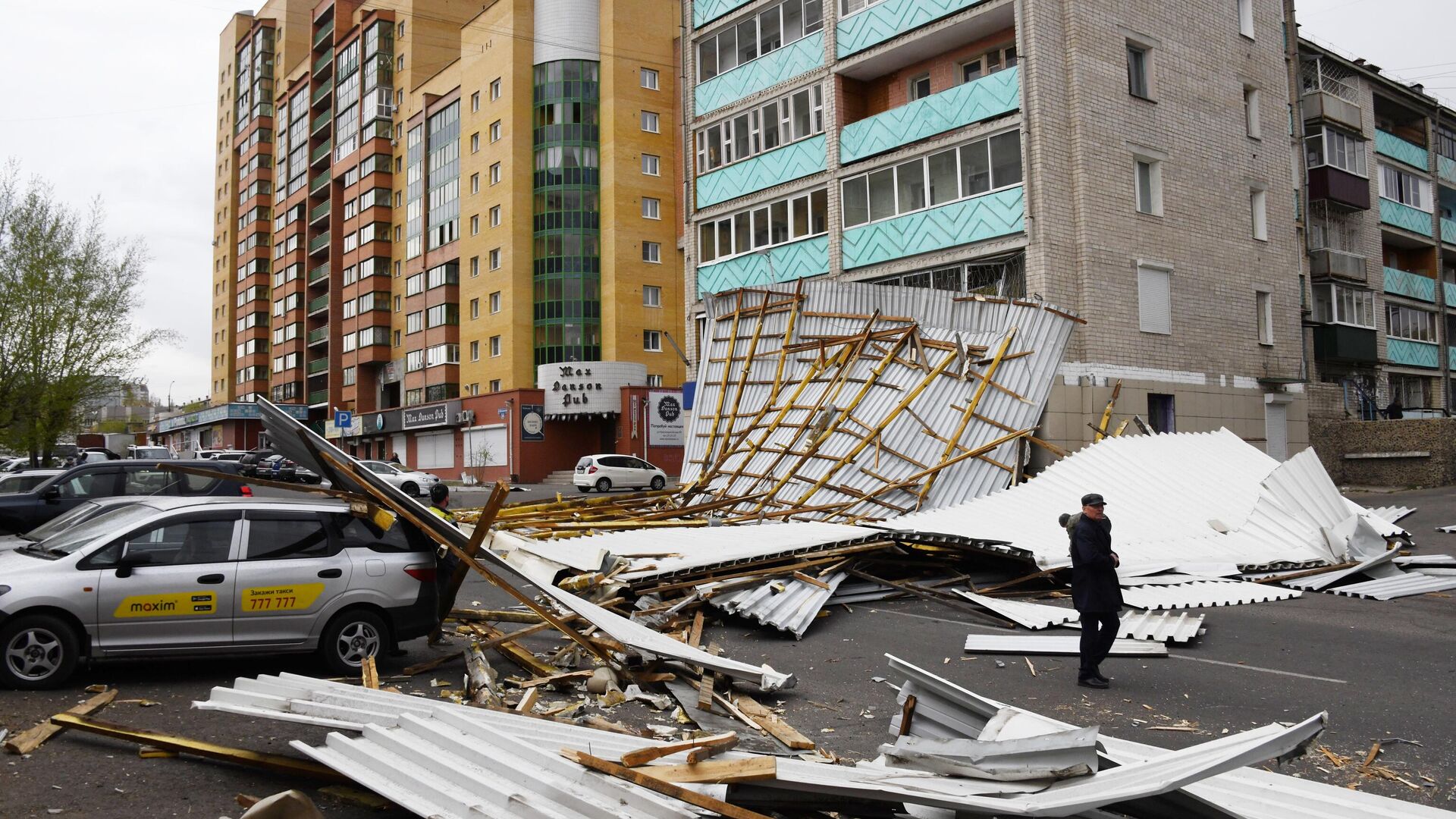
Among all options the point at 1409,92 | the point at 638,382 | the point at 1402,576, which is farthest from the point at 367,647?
the point at 1409,92

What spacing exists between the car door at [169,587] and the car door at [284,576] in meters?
0.12

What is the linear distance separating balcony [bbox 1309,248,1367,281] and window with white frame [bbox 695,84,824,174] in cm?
2026

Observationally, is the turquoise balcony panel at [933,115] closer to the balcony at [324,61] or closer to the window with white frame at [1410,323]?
the window with white frame at [1410,323]

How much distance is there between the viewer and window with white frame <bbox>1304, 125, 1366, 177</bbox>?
35.7 metres

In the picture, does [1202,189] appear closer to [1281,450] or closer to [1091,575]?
[1281,450]

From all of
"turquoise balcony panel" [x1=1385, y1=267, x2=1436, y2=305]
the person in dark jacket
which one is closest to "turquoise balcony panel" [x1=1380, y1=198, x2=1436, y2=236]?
"turquoise balcony panel" [x1=1385, y1=267, x2=1436, y2=305]

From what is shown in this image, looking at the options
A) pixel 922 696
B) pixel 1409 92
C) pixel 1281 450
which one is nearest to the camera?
pixel 922 696

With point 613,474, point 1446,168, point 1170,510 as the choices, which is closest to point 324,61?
point 613,474

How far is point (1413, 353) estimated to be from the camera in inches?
1528

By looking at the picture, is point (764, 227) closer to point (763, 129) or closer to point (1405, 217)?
point (763, 129)

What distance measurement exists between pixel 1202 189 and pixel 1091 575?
2025cm

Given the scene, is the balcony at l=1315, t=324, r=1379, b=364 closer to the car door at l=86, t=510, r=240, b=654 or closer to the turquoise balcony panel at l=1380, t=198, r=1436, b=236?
the turquoise balcony panel at l=1380, t=198, r=1436, b=236

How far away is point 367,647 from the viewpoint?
336 inches

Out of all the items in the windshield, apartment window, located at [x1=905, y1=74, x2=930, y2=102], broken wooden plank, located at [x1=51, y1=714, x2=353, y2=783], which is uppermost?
apartment window, located at [x1=905, y1=74, x2=930, y2=102]
